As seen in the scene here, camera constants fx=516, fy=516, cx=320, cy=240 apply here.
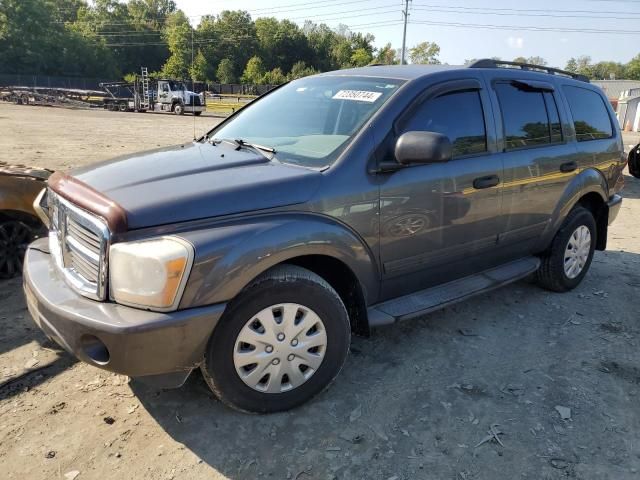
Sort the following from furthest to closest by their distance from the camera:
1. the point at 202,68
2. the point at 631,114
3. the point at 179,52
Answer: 1. the point at 202,68
2. the point at 179,52
3. the point at 631,114

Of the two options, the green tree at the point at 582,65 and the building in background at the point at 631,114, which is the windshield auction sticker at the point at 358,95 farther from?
the green tree at the point at 582,65

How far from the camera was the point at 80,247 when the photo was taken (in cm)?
261

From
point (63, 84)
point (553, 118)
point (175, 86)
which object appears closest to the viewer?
point (553, 118)

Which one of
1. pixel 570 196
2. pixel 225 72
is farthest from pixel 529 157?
pixel 225 72

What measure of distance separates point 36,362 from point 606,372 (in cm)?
374

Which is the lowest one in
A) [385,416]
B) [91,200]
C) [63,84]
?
[385,416]

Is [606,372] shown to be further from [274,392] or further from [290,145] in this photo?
[290,145]

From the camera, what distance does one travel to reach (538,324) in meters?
4.14

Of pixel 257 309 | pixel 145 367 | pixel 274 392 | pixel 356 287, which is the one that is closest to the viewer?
pixel 145 367

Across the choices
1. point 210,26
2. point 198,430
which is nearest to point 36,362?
point 198,430

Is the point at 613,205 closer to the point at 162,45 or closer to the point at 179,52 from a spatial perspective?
the point at 179,52

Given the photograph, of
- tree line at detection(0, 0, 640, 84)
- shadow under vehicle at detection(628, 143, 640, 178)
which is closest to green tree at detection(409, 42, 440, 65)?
tree line at detection(0, 0, 640, 84)

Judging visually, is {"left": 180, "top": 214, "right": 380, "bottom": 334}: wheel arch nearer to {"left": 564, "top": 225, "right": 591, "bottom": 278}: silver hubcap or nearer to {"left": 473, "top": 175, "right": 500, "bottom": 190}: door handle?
{"left": 473, "top": 175, "right": 500, "bottom": 190}: door handle

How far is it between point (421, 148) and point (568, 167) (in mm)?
2097
